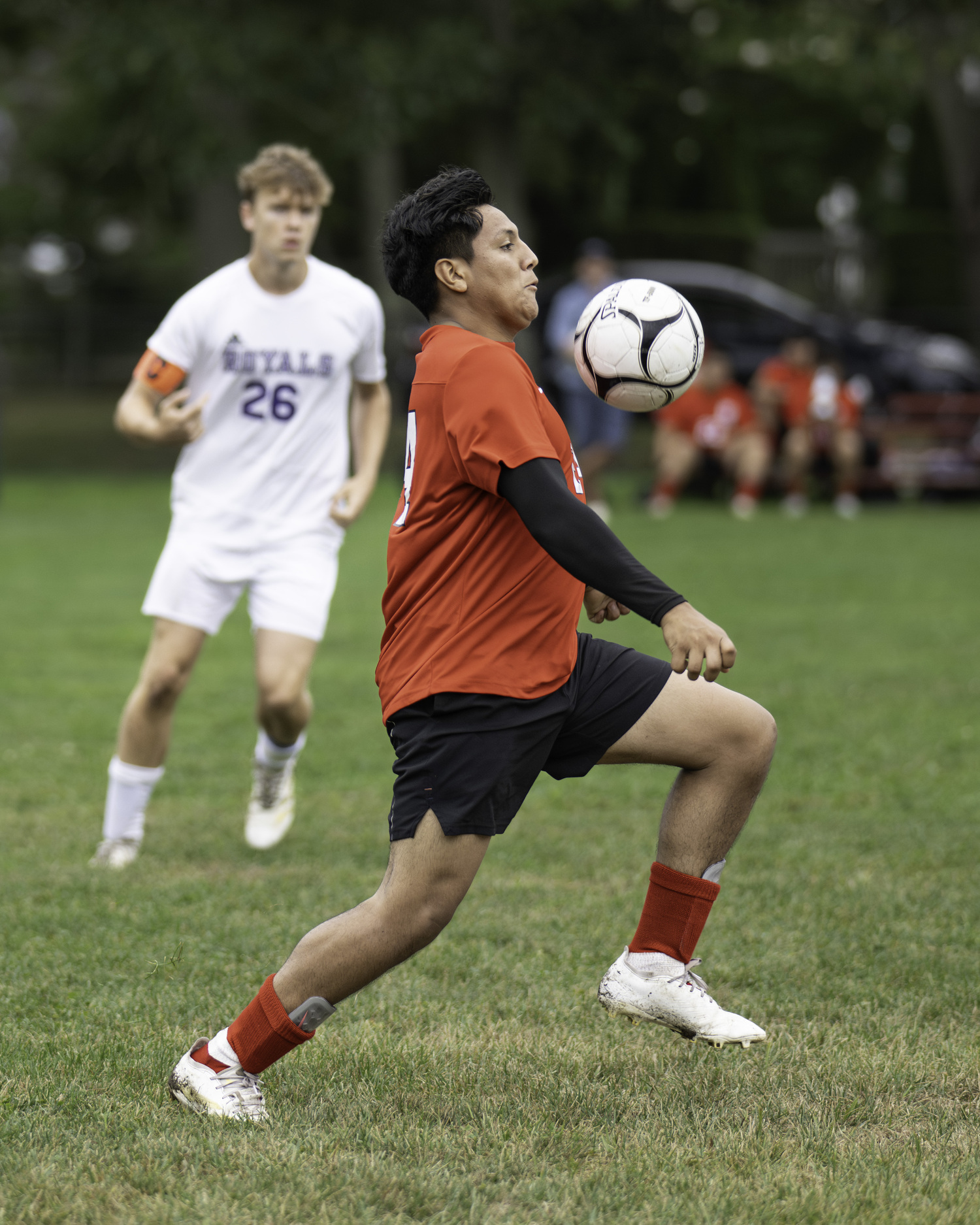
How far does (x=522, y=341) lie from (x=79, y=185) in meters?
14.9

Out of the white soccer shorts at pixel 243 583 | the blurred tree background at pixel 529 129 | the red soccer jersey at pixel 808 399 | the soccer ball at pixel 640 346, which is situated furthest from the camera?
the blurred tree background at pixel 529 129

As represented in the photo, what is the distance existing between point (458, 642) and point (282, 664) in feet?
7.51

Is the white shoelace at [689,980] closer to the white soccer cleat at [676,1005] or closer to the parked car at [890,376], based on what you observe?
the white soccer cleat at [676,1005]

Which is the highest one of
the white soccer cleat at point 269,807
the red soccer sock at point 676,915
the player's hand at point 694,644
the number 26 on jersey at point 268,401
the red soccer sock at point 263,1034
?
the number 26 on jersey at point 268,401

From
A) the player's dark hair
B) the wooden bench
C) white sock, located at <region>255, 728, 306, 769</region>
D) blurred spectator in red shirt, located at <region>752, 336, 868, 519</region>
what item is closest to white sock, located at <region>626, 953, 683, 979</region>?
the player's dark hair

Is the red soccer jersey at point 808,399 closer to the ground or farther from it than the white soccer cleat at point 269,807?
farther from it

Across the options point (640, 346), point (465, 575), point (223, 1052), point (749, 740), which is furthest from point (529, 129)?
point (223, 1052)

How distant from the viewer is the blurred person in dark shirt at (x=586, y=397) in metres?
15.6

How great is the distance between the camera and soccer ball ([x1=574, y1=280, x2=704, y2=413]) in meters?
3.74

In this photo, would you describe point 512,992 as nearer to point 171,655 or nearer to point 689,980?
point 689,980

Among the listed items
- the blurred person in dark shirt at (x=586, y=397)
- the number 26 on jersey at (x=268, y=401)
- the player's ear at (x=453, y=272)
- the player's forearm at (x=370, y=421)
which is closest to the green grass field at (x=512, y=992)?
the player's forearm at (x=370, y=421)

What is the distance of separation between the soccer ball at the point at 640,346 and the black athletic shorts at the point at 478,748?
74cm

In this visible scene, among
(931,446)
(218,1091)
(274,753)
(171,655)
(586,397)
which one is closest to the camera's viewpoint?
(218,1091)

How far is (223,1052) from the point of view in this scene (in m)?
3.49
